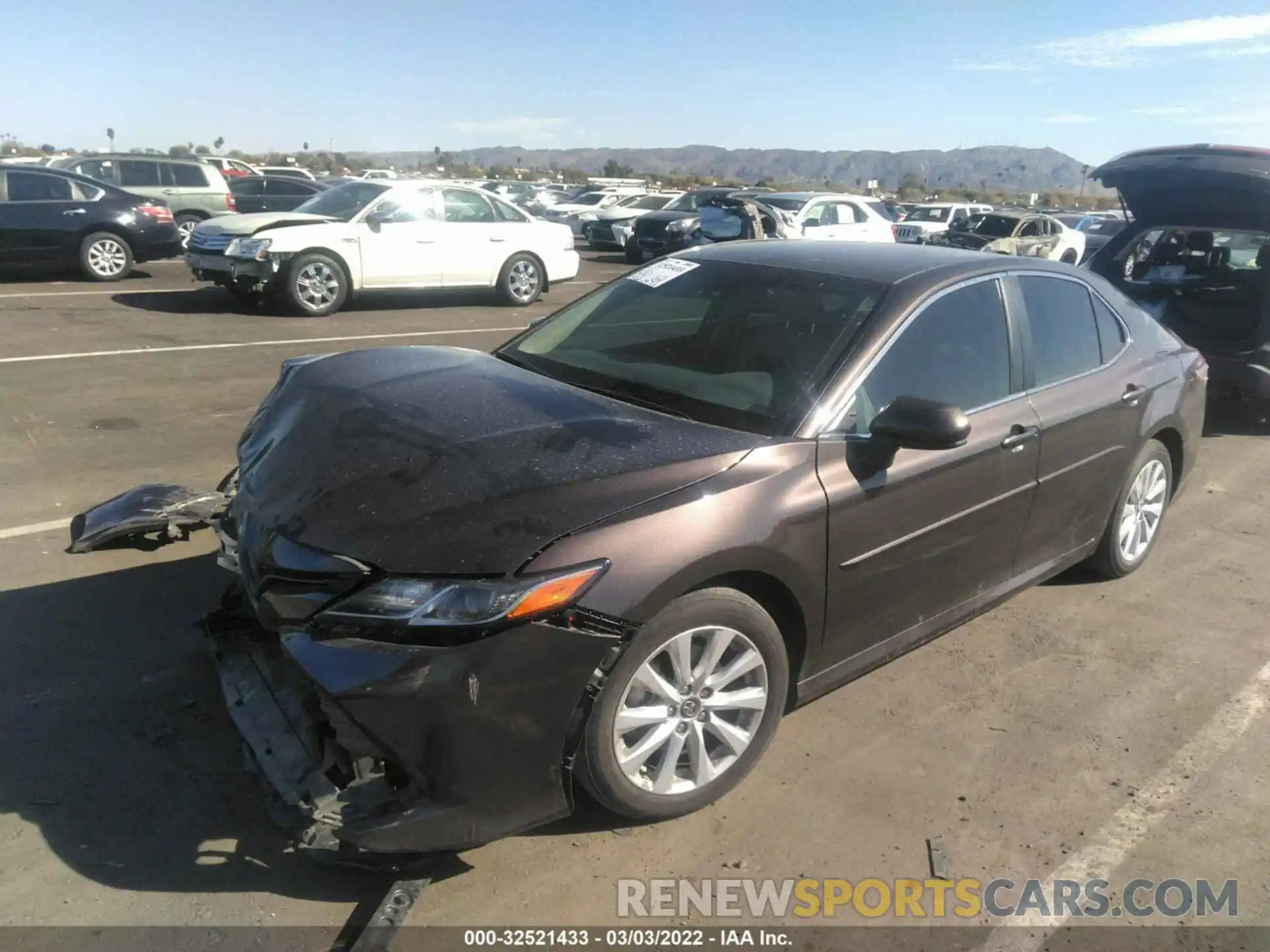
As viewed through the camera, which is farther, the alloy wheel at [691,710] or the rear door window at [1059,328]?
the rear door window at [1059,328]

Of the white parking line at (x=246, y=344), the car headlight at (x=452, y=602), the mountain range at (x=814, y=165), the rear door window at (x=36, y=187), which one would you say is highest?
the mountain range at (x=814, y=165)

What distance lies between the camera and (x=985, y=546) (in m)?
3.83

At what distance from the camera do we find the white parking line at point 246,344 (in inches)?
339

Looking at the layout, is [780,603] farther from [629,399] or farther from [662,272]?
[662,272]

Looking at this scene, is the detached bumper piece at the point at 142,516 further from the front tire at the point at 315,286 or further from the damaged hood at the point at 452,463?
the front tire at the point at 315,286

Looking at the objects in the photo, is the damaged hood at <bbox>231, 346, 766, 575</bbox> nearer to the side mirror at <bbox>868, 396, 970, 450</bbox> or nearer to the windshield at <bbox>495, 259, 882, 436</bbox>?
the windshield at <bbox>495, 259, 882, 436</bbox>

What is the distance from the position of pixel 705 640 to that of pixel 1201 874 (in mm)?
1640

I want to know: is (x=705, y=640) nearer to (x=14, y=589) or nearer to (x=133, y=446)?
(x=14, y=589)

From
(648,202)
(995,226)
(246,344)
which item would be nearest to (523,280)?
(246,344)

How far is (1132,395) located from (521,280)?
10181 mm

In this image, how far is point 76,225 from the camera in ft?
43.9

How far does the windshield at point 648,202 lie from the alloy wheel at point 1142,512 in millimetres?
22472

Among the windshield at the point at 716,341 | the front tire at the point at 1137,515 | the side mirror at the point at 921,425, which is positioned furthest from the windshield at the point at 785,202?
the side mirror at the point at 921,425

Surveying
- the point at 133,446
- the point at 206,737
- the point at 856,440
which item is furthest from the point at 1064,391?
the point at 133,446
